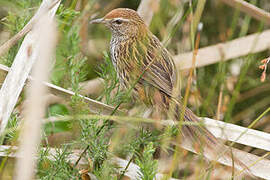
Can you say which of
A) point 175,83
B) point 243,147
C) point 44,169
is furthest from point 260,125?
point 44,169

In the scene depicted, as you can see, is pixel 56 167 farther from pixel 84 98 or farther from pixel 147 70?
pixel 147 70

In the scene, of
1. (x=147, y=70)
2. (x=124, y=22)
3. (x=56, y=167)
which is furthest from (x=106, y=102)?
(x=124, y=22)

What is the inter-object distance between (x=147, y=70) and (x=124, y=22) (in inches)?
22.0

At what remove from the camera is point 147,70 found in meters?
3.15

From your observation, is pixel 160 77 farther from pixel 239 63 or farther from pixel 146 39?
pixel 239 63

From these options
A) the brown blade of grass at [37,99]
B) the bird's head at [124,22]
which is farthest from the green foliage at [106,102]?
the brown blade of grass at [37,99]

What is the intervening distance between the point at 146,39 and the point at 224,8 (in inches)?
58.6

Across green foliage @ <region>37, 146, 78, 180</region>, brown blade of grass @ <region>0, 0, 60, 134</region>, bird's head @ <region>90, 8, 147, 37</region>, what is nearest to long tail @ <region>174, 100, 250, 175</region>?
green foliage @ <region>37, 146, 78, 180</region>

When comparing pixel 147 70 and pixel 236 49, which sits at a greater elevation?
pixel 236 49

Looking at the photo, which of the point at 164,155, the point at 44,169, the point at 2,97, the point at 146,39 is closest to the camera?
the point at 2,97

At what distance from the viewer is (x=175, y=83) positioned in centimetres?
315

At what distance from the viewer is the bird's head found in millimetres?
3457

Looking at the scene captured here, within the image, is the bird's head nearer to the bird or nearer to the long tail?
the bird

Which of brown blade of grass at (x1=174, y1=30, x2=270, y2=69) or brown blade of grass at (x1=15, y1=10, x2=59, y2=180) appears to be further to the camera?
brown blade of grass at (x1=174, y1=30, x2=270, y2=69)
